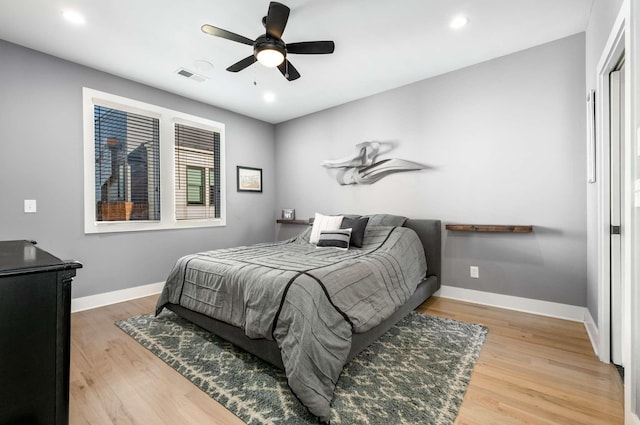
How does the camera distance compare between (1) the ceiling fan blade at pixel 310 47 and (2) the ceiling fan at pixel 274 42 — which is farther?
(1) the ceiling fan blade at pixel 310 47

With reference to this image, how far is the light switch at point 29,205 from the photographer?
110 inches

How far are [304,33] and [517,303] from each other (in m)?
3.42

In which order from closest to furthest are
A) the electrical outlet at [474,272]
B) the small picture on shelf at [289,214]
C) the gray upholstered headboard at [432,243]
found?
the electrical outlet at [474,272]
the gray upholstered headboard at [432,243]
the small picture on shelf at [289,214]

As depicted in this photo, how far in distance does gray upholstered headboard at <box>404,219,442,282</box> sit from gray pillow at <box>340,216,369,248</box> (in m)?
0.70

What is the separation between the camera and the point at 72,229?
10.1ft

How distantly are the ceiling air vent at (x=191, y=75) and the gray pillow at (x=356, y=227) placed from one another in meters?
2.44

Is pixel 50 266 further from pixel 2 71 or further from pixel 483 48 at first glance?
pixel 483 48

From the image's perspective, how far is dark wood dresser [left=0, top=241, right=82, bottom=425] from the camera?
36.8 inches


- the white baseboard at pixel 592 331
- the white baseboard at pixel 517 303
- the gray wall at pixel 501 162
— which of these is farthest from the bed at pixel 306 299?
the white baseboard at pixel 592 331

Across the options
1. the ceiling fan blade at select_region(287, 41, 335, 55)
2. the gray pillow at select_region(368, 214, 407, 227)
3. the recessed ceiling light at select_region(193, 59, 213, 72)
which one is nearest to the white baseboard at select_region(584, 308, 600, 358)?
the gray pillow at select_region(368, 214, 407, 227)

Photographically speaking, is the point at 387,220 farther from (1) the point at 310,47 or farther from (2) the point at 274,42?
(2) the point at 274,42

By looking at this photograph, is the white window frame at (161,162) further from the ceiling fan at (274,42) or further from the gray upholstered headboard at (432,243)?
the gray upholstered headboard at (432,243)

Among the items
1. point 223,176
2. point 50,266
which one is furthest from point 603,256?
point 223,176

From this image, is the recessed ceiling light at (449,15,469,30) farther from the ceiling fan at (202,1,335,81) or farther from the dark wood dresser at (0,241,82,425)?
the dark wood dresser at (0,241,82,425)
